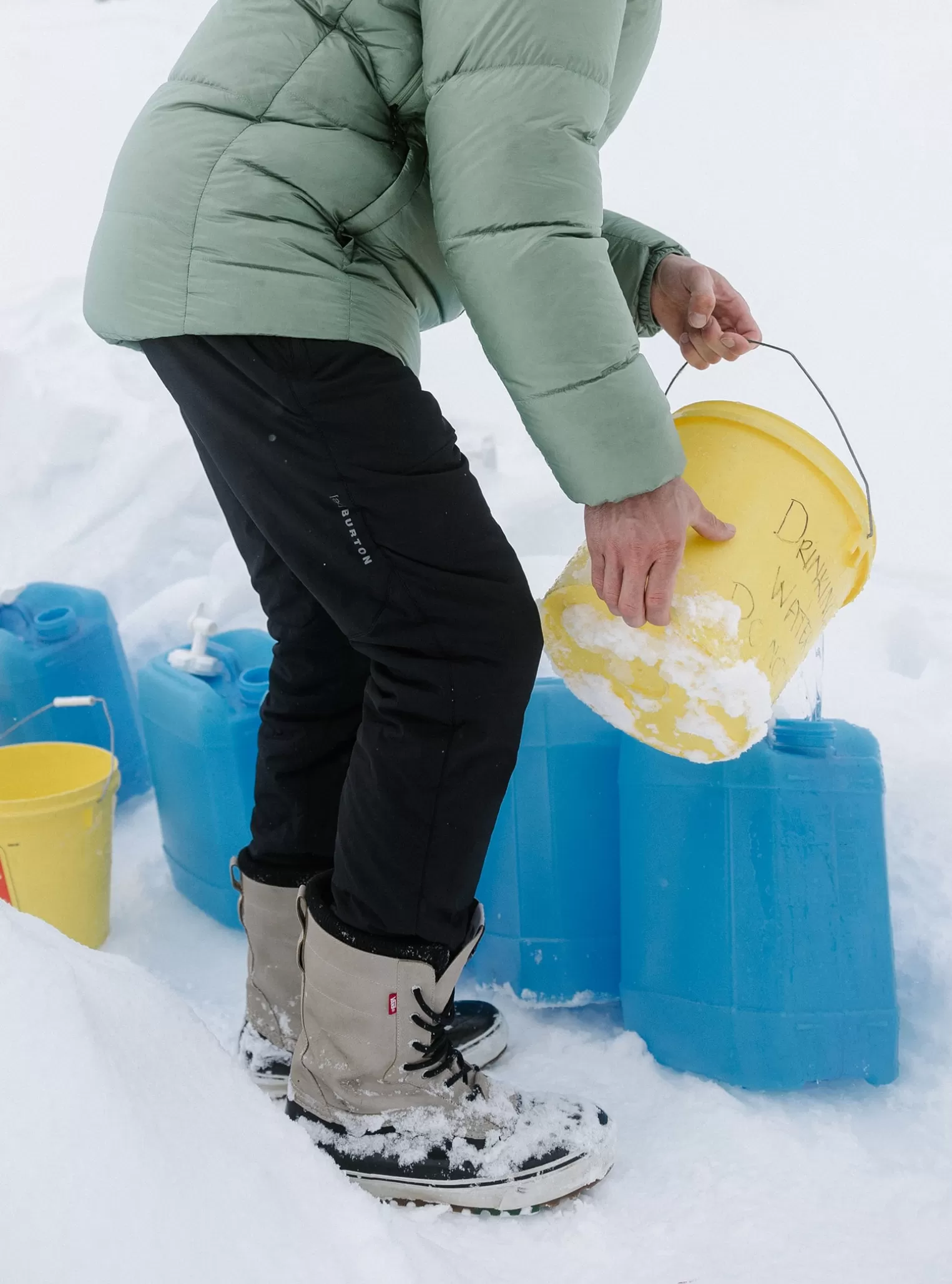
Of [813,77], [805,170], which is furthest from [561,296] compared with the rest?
[813,77]

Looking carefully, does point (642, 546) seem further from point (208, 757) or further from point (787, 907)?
point (208, 757)

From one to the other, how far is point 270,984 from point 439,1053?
257 mm

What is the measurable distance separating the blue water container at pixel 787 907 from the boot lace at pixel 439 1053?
1.03ft

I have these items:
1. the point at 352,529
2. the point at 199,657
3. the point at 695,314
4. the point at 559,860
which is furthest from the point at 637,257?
the point at 199,657

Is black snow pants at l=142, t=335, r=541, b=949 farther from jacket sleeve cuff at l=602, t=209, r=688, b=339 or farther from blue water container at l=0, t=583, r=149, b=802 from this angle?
blue water container at l=0, t=583, r=149, b=802

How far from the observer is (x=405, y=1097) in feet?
3.35

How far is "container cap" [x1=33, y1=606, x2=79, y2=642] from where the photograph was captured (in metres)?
1.79

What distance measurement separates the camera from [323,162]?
88 centimetres

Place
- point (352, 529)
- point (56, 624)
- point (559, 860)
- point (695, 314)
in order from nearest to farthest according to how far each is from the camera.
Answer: point (352, 529) → point (695, 314) → point (559, 860) → point (56, 624)

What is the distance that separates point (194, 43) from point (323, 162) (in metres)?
0.22

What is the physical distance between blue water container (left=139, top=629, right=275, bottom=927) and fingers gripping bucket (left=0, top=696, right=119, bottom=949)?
95 mm

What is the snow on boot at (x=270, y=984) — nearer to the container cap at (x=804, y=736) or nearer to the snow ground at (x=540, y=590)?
the snow ground at (x=540, y=590)

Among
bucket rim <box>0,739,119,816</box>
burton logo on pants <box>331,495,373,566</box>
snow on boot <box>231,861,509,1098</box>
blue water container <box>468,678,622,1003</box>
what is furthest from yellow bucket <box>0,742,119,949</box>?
burton logo on pants <box>331,495,373,566</box>

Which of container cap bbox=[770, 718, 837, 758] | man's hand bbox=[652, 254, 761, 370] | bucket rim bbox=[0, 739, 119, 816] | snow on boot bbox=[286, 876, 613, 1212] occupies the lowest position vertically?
bucket rim bbox=[0, 739, 119, 816]
